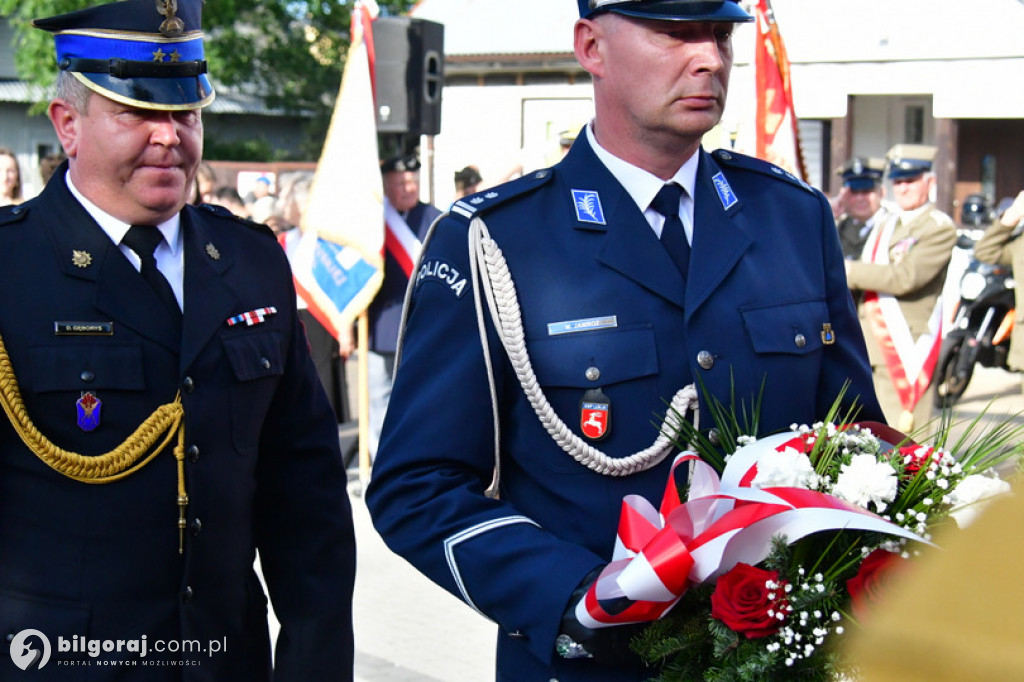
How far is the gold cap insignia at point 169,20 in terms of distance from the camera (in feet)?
9.52

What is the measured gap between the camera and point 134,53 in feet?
9.25

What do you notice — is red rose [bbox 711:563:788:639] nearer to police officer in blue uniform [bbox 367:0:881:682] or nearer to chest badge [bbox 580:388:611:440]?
police officer in blue uniform [bbox 367:0:881:682]

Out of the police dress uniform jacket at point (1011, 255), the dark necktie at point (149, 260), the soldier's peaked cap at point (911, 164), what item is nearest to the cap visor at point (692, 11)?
the dark necktie at point (149, 260)

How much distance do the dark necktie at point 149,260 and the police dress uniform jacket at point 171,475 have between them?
0.11 ft

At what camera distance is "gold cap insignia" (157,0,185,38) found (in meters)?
2.90

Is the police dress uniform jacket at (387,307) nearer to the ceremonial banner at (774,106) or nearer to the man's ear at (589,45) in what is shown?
the ceremonial banner at (774,106)

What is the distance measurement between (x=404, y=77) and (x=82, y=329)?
706 centimetres

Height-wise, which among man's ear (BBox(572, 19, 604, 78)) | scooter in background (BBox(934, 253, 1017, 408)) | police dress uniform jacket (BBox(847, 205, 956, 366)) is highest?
man's ear (BBox(572, 19, 604, 78))

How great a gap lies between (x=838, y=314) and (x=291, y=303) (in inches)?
48.1

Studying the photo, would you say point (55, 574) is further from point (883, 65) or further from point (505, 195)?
point (883, 65)

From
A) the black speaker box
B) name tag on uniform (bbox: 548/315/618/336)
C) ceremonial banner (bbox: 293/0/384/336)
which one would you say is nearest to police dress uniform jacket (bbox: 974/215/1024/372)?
the black speaker box

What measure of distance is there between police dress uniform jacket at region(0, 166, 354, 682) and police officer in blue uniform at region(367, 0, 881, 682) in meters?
0.58

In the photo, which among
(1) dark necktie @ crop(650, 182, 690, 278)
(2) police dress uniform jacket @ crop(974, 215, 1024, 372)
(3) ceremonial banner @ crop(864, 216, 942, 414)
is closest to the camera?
(1) dark necktie @ crop(650, 182, 690, 278)

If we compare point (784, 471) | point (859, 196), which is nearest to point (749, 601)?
point (784, 471)
